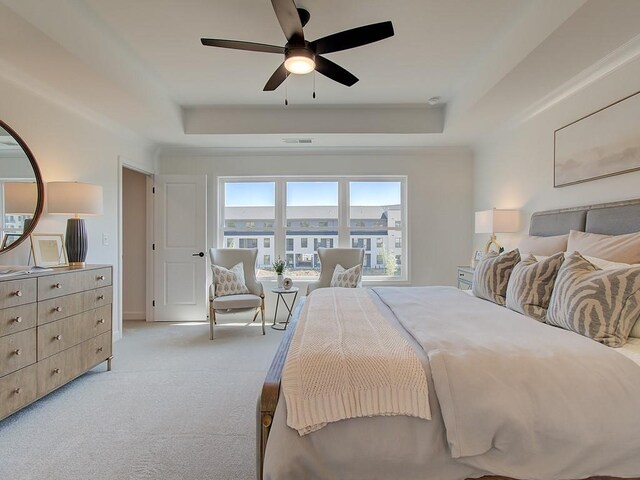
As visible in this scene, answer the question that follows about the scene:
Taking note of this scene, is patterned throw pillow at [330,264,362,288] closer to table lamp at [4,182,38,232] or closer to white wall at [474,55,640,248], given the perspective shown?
white wall at [474,55,640,248]

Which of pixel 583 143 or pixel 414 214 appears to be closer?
pixel 583 143

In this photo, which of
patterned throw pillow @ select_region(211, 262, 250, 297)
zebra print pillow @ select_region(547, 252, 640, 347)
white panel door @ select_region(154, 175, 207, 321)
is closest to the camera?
zebra print pillow @ select_region(547, 252, 640, 347)

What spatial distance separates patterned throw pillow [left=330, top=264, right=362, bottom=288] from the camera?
14.3 ft

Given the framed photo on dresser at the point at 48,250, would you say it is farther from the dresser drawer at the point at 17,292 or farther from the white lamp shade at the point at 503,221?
the white lamp shade at the point at 503,221

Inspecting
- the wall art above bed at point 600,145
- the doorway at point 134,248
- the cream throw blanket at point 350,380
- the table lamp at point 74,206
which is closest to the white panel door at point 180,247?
the doorway at point 134,248

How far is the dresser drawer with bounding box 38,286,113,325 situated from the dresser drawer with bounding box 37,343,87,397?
28 cm

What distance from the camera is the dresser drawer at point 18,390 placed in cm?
212

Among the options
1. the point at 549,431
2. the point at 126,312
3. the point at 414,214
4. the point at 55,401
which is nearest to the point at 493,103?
the point at 414,214

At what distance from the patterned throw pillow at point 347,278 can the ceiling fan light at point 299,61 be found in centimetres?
260

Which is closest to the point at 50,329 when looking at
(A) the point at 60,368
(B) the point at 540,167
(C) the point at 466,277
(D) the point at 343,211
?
(A) the point at 60,368

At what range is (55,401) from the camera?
2.54 m

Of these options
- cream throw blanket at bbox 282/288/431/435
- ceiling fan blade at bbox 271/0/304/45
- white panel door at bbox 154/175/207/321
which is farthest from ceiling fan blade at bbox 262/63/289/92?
white panel door at bbox 154/175/207/321

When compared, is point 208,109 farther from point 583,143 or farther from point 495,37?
point 583,143

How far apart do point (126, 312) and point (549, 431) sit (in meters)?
5.28
